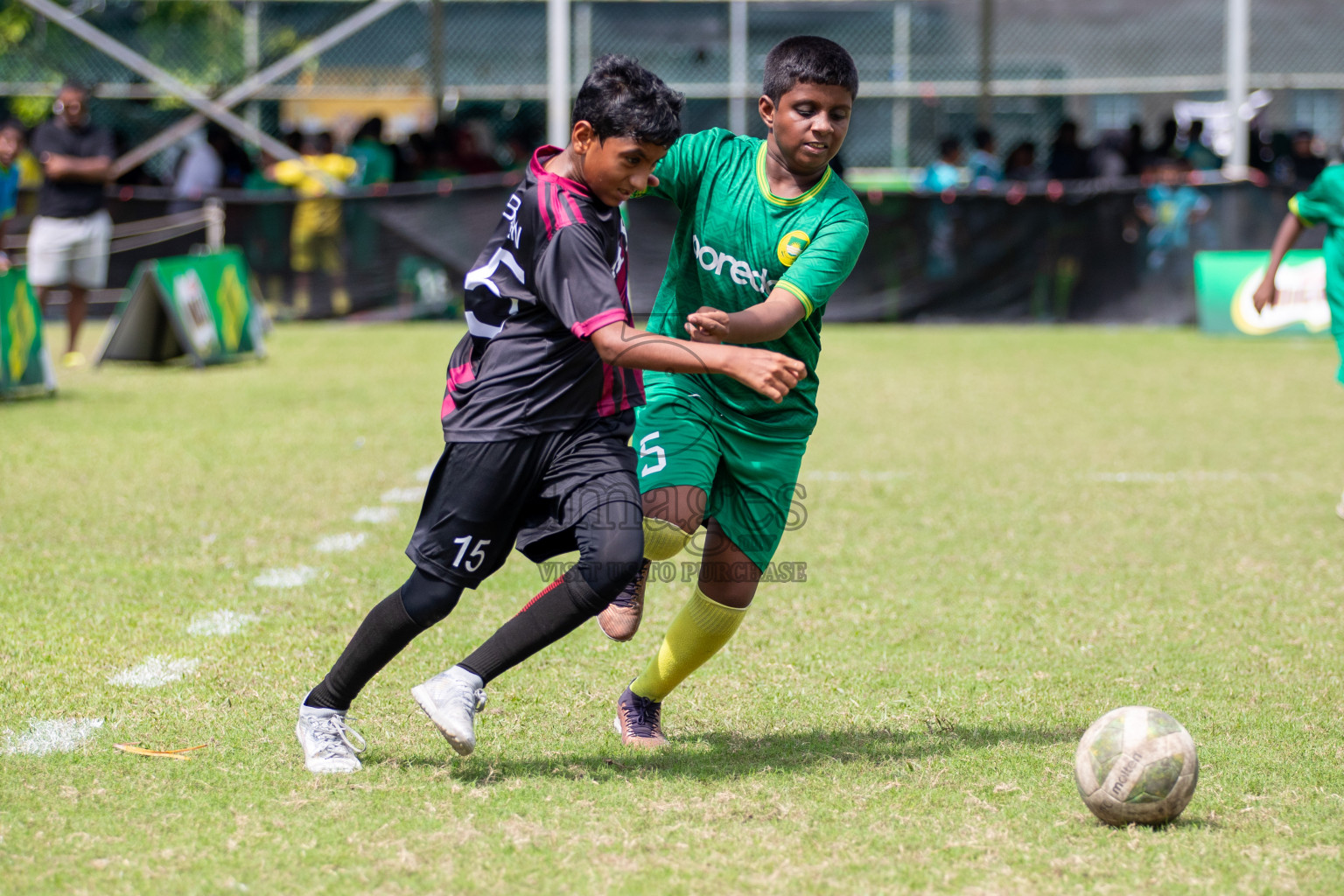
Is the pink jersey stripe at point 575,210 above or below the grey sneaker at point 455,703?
above

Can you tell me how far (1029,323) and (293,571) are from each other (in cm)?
1092

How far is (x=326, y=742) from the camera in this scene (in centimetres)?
346

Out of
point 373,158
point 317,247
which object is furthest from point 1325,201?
point 373,158

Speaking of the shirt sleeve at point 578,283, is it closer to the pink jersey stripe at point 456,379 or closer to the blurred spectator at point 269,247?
the pink jersey stripe at point 456,379

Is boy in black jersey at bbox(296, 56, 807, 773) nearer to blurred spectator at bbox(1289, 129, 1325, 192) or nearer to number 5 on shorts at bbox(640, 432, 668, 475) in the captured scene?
number 5 on shorts at bbox(640, 432, 668, 475)

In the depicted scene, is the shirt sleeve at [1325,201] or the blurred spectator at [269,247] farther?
the blurred spectator at [269,247]

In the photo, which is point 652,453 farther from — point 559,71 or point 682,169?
point 559,71

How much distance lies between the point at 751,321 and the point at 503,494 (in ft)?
2.38

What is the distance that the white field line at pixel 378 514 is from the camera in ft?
21.1

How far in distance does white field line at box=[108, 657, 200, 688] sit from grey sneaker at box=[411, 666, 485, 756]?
1.19 meters

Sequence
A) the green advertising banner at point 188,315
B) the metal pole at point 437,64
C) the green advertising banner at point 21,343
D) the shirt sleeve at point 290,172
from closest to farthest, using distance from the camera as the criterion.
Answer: the green advertising banner at point 21,343
the green advertising banner at point 188,315
the shirt sleeve at point 290,172
the metal pole at point 437,64

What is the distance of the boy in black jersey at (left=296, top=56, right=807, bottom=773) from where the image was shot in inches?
127

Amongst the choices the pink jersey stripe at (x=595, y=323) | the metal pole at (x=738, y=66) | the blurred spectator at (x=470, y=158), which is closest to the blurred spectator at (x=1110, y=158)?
the metal pole at (x=738, y=66)

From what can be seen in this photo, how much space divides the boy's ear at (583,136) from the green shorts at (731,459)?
804 mm
